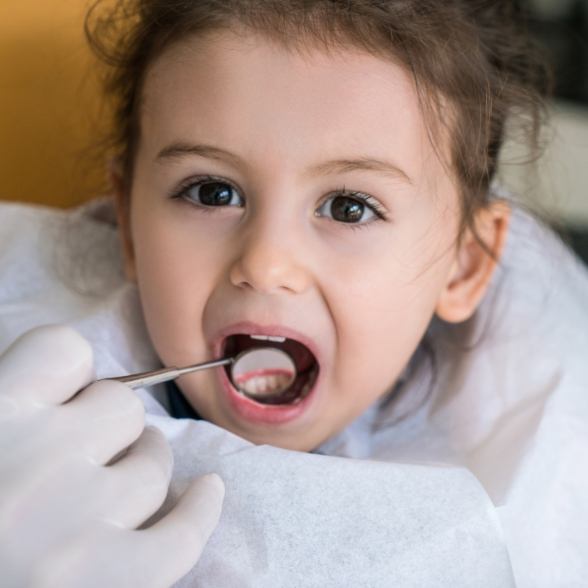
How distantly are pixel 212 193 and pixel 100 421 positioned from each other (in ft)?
0.89

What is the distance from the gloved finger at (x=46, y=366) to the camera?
2.02ft

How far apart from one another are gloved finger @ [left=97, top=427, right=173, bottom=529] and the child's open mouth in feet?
0.65

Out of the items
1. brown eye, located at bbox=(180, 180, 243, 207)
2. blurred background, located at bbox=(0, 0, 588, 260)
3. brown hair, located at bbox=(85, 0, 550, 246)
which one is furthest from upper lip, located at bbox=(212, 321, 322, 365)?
blurred background, located at bbox=(0, 0, 588, 260)

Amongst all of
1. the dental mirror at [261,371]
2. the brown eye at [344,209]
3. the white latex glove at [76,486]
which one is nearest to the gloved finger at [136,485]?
the white latex glove at [76,486]

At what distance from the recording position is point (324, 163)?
793 millimetres

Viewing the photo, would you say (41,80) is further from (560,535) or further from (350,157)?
(560,535)

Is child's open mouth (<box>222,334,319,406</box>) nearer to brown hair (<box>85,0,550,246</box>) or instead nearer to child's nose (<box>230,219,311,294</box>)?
child's nose (<box>230,219,311,294</box>)

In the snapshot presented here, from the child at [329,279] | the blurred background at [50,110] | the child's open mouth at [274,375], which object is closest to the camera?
the child at [329,279]

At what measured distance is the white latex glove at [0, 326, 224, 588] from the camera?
0.59 metres

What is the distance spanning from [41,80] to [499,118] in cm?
56

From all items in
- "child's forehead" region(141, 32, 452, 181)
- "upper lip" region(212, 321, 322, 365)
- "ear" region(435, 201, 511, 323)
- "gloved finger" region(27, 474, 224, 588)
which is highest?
"child's forehead" region(141, 32, 452, 181)

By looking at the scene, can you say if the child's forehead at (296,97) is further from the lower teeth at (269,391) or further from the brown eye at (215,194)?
the lower teeth at (269,391)

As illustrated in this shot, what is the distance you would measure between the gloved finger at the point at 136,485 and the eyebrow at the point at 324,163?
10.0 inches

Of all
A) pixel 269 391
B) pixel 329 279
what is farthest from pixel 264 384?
pixel 329 279
